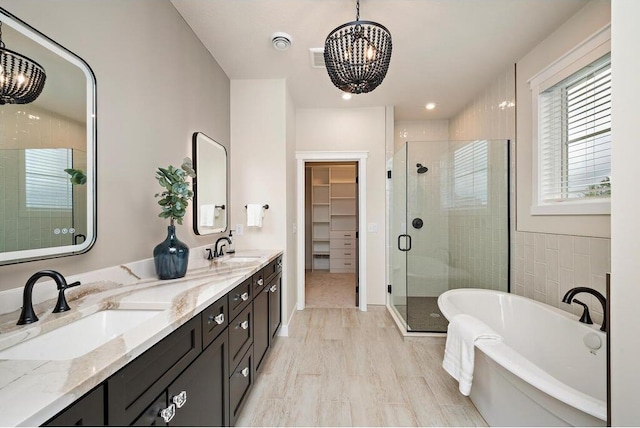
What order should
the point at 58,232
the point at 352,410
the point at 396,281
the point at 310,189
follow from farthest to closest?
the point at 310,189
the point at 396,281
the point at 352,410
the point at 58,232

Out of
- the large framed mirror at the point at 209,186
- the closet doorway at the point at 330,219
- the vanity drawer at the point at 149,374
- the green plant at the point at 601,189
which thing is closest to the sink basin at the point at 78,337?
the vanity drawer at the point at 149,374

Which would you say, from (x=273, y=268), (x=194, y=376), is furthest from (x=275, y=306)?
(x=194, y=376)

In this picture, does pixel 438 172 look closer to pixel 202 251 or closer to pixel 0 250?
pixel 202 251

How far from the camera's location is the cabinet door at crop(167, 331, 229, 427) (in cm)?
95

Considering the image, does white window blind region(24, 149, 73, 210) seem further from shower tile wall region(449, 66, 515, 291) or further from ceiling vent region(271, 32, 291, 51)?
shower tile wall region(449, 66, 515, 291)

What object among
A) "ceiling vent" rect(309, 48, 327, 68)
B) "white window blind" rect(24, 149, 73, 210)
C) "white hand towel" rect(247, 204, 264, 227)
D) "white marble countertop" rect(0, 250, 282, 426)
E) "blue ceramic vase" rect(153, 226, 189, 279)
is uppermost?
"ceiling vent" rect(309, 48, 327, 68)

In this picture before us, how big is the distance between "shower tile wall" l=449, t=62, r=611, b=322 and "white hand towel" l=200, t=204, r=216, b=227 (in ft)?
8.96

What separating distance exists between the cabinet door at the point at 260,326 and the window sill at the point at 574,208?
94.7 inches

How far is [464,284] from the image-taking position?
9.98 ft

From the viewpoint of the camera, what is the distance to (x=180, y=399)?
0.94m

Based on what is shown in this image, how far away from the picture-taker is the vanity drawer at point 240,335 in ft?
4.78

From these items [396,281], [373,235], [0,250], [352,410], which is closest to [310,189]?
[373,235]

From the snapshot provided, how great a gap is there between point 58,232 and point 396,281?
3172mm

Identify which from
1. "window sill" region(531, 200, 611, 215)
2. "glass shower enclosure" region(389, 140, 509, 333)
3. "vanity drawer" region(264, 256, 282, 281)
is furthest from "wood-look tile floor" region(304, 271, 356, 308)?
"window sill" region(531, 200, 611, 215)
